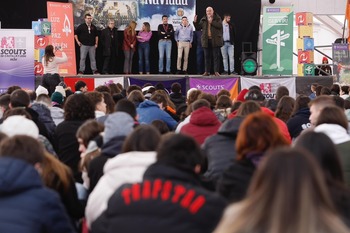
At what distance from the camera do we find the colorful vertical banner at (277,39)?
21.5 m

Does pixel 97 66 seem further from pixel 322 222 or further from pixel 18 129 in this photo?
pixel 322 222

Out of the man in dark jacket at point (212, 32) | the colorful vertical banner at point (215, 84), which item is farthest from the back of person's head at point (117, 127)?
the colorful vertical banner at point (215, 84)

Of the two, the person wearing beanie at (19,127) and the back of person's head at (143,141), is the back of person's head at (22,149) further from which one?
the person wearing beanie at (19,127)

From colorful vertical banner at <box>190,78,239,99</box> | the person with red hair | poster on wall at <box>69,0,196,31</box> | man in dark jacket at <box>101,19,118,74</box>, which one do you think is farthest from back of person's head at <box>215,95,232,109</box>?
poster on wall at <box>69,0,196,31</box>

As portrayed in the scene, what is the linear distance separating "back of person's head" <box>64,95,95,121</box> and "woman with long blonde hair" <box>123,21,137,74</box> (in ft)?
43.7

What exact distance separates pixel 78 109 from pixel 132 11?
48.1 feet

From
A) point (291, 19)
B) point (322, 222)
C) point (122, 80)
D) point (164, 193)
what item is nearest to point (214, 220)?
point (164, 193)

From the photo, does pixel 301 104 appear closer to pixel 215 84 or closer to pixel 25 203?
pixel 25 203

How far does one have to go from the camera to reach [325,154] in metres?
3.54

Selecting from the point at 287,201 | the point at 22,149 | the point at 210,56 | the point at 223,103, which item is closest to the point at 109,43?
the point at 210,56

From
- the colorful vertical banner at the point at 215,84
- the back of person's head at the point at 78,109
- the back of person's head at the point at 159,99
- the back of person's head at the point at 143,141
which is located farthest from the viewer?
the colorful vertical banner at the point at 215,84

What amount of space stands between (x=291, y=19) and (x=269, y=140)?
57.4 ft

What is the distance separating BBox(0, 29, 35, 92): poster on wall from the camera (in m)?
16.3

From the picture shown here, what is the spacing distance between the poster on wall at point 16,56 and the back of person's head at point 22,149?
39.8 ft
